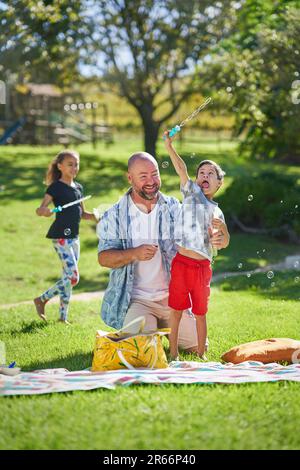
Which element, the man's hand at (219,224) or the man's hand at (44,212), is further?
the man's hand at (44,212)

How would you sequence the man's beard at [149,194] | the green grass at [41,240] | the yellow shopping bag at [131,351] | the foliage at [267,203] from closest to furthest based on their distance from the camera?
the yellow shopping bag at [131,351] → the man's beard at [149,194] → the green grass at [41,240] → the foliage at [267,203]

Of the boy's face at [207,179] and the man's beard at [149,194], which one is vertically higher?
the boy's face at [207,179]

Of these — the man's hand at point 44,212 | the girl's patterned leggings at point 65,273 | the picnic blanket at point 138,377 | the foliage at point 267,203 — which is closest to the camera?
the picnic blanket at point 138,377

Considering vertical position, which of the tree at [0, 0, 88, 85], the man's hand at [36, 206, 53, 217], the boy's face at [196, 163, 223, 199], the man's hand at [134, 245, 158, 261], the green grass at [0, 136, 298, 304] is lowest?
the green grass at [0, 136, 298, 304]

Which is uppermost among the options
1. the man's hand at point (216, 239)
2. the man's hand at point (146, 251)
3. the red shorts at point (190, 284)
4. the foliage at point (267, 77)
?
the foliage at point (267, 77)

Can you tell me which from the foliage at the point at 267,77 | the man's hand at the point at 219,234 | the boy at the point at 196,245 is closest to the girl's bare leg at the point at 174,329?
the boy at the point at 196,245

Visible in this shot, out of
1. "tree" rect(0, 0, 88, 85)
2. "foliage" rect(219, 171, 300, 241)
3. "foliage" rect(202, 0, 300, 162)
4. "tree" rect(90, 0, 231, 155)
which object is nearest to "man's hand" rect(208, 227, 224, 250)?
"foliage" rect(202, 0, 300, 162)

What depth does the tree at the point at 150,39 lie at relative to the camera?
20781mm

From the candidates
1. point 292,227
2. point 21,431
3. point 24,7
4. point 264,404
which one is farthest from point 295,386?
point 24,7

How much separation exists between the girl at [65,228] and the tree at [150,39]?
1381 cm

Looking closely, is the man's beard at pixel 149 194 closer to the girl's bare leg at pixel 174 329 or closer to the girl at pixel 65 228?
the girl's bare leg at pixel 174 329

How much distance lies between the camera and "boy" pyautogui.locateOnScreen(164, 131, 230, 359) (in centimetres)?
529

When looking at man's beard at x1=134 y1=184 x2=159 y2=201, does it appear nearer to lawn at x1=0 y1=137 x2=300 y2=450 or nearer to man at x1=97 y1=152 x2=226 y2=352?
man at x1=97 y1=152 x2=226 y2=352

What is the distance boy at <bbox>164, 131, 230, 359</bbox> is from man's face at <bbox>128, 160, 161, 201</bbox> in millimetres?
201
